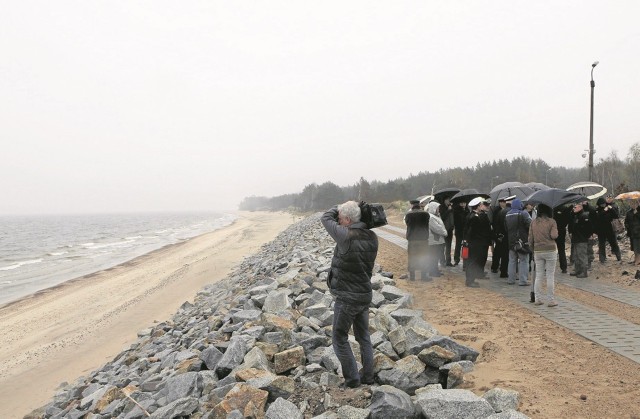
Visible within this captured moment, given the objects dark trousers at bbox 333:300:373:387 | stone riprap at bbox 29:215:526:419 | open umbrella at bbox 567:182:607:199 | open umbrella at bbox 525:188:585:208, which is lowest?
stone riprap at bbox 29:215:526:419

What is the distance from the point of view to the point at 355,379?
12.9ft

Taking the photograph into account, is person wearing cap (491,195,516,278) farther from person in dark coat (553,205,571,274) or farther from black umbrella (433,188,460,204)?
black umbrella (433,188,460,204)

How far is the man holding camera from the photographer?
12.4 ft

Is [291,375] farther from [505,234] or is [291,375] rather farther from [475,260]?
[505,234]

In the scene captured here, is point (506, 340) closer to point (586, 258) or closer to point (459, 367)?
point (459, 367)

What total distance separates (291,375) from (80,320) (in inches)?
472

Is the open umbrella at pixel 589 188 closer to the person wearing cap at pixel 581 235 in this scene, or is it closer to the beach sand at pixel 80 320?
the person wearing cap at pixel 581 235

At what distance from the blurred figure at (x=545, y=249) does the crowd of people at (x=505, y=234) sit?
19mm

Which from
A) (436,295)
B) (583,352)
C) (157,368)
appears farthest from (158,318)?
(583,352)

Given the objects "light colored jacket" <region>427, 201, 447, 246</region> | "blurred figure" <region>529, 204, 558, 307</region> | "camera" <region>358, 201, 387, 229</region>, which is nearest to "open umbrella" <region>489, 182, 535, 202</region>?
"light colored jacket" <region>427, 201, 447, 246</region>

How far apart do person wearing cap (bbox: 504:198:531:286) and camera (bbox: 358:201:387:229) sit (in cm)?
594

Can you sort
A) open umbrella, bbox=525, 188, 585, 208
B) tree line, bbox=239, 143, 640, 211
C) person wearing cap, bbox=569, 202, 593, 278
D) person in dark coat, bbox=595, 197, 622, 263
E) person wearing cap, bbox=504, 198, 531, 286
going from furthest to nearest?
tree line, bbox=239, 143, 640, 211 < person in dark coat, bbox=595, 197, 622, 263 < person wearing cap, bbox=569, 202, 593, 278 < person wearing cap, bbox=504, 198, 531, 286 < open umbrella, bbox=525, 188, 585, 208

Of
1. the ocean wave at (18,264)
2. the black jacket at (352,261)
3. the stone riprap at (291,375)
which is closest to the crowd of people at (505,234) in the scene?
the stone riprap at (291,375)

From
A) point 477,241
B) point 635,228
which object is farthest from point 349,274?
point 635,228
